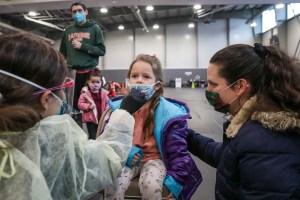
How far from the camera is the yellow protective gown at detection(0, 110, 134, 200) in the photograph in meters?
0.71

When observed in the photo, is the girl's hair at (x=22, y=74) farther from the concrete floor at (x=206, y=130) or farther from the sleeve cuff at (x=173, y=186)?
the concrete floor at (x=206, y=130)

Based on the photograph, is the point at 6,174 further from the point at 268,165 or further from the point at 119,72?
the point at 119,72

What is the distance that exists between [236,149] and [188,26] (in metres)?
16.3

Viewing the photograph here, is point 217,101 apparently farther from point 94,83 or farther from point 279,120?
point 94,83

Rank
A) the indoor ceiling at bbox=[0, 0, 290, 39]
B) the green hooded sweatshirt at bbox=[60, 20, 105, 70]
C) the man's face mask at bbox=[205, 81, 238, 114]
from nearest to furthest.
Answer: the man's face mask at bbox=[205, 81, 238, 114] < the green hooded sweatshirt at bbox=[60, 20, 105, 70] < the indoor ceiling at bbox=[0, 0, 290, 39]

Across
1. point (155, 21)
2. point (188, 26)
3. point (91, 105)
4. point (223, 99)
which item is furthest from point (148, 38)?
point (223, 99)

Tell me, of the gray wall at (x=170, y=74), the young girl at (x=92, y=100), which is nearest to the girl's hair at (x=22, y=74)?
the young girl at (x=92, y=100)

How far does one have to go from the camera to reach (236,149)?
1084 millimetres

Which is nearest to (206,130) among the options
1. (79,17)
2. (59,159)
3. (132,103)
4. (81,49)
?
(81,49)

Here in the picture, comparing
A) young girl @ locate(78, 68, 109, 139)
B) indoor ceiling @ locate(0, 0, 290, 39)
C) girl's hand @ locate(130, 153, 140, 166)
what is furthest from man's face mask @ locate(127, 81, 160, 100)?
indoor ceiling @ locate(0, 0, 290, 39)

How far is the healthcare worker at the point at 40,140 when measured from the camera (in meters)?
0.72

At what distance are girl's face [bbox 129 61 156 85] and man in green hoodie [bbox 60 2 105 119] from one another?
4.29 ft

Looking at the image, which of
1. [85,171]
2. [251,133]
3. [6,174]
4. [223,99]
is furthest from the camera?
[223,99]

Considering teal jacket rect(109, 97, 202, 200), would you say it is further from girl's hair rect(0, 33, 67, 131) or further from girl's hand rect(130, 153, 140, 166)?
girl's hair rect(0, 33, 67, 131)
